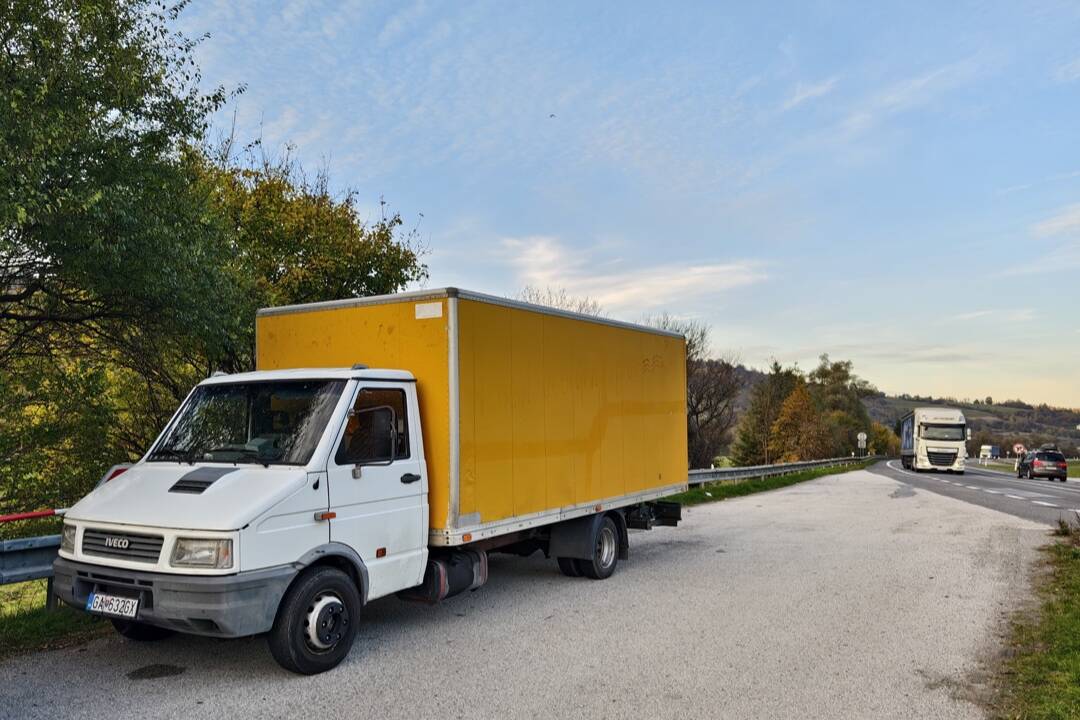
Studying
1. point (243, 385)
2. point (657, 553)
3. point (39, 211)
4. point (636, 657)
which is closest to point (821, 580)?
point (657, 553)

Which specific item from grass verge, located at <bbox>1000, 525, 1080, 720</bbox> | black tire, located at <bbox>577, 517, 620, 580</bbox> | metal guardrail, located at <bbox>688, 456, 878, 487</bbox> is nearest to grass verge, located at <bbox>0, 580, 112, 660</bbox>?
black tire, located at <bbox>577, 517, 620, 580</bbox>

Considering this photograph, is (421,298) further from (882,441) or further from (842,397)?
(882,441)

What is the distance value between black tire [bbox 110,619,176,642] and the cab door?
172 centimetres

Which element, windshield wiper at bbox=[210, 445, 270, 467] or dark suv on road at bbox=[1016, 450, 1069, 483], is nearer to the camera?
windshield wiper at bbox=[210, 445, 270, 467]

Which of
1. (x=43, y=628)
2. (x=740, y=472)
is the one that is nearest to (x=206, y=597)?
(x=43, y=628)

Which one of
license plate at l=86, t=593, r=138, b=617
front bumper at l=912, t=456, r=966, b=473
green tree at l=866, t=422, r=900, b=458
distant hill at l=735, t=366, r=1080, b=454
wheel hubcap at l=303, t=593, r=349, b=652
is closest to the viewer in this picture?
license plate at l=86, t=593, r=138, b=617

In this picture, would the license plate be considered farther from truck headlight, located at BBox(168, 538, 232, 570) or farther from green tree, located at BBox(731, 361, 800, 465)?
green tree, located at BBox(731, 361, 800, 465)

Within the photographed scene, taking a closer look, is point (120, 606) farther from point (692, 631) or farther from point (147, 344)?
point (147, 344)

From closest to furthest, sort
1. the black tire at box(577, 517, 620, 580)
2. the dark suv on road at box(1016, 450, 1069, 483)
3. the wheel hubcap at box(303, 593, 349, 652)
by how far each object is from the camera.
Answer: the wheel hubcap at box(303, 593, 349, 652) → the black tire at box(577, 517, 620, 580) → the dark suv on road at box(1016, 450, 1069, 483)

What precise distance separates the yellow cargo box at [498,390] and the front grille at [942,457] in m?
35.0

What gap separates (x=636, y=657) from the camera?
5.83 m

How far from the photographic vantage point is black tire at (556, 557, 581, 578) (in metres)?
8.84

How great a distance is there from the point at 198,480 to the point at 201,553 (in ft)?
2.03

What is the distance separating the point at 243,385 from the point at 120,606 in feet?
6.53
